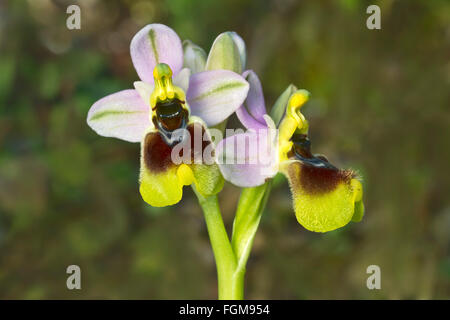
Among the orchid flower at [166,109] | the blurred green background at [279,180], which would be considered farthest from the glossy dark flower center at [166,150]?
the blurred green background at [279,180]

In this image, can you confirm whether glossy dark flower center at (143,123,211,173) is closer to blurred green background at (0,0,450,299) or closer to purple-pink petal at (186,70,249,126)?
purple-pink petal at (186,70,249,126)

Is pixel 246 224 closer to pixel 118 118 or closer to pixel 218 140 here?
pixel 218 140

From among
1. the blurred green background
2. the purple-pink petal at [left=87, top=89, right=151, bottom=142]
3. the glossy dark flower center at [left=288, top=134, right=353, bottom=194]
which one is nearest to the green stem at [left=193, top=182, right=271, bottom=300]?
the glossy dark flower center at [left=288, top=134, right=353, bottom=194]

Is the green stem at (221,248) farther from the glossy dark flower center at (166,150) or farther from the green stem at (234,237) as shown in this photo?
the glossy dark flower center at (166,150)

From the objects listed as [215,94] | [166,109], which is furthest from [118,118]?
[215,94]

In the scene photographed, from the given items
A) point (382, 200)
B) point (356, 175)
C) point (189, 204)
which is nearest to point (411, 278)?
point (382, 200)

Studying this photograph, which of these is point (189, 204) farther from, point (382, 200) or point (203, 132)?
point (203, 132)
